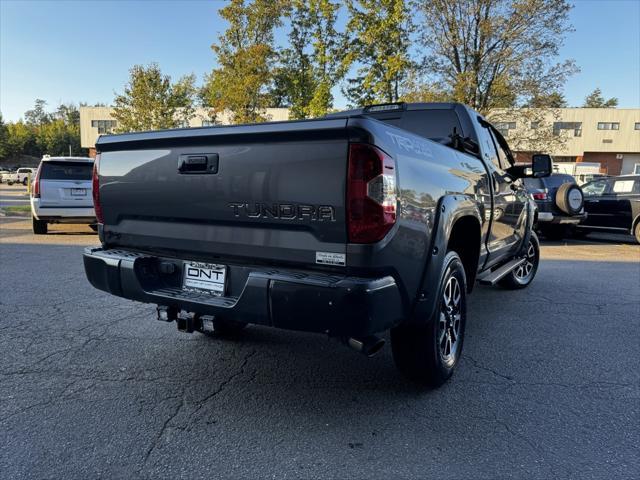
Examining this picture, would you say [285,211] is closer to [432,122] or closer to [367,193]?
[367,193]

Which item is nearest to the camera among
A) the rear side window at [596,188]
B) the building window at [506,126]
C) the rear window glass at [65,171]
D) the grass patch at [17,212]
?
the rear window glass at [65,171]

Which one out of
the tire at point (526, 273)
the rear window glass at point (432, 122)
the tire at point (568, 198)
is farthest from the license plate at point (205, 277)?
the tire at point (568, 198)

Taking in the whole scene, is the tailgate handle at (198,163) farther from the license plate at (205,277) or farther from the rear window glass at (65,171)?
the rear window glass at (65,171)

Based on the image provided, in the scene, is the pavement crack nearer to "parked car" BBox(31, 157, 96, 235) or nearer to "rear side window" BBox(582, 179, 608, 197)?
"parked car" BBox(31, 157, 96, 235)

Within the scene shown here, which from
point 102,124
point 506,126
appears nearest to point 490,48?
point 506,126

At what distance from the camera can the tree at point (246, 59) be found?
22.6 m

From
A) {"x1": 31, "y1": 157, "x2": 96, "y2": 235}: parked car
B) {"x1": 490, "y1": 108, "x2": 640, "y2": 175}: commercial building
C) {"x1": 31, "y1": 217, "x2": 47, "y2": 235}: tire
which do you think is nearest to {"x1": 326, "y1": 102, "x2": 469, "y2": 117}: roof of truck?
{"x1": 31, "y1": 157, "x2": 96, "y2": 235}: parked car

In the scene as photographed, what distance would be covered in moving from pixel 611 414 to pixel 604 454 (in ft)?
1.75

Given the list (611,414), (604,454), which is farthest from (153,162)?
(611,414)

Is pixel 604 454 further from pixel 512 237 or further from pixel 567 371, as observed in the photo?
pixel 512 237

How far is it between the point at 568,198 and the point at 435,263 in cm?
995

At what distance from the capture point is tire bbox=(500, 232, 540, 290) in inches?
246

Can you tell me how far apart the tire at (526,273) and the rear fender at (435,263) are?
12.0 ft

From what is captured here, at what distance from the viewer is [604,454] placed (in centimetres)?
243
